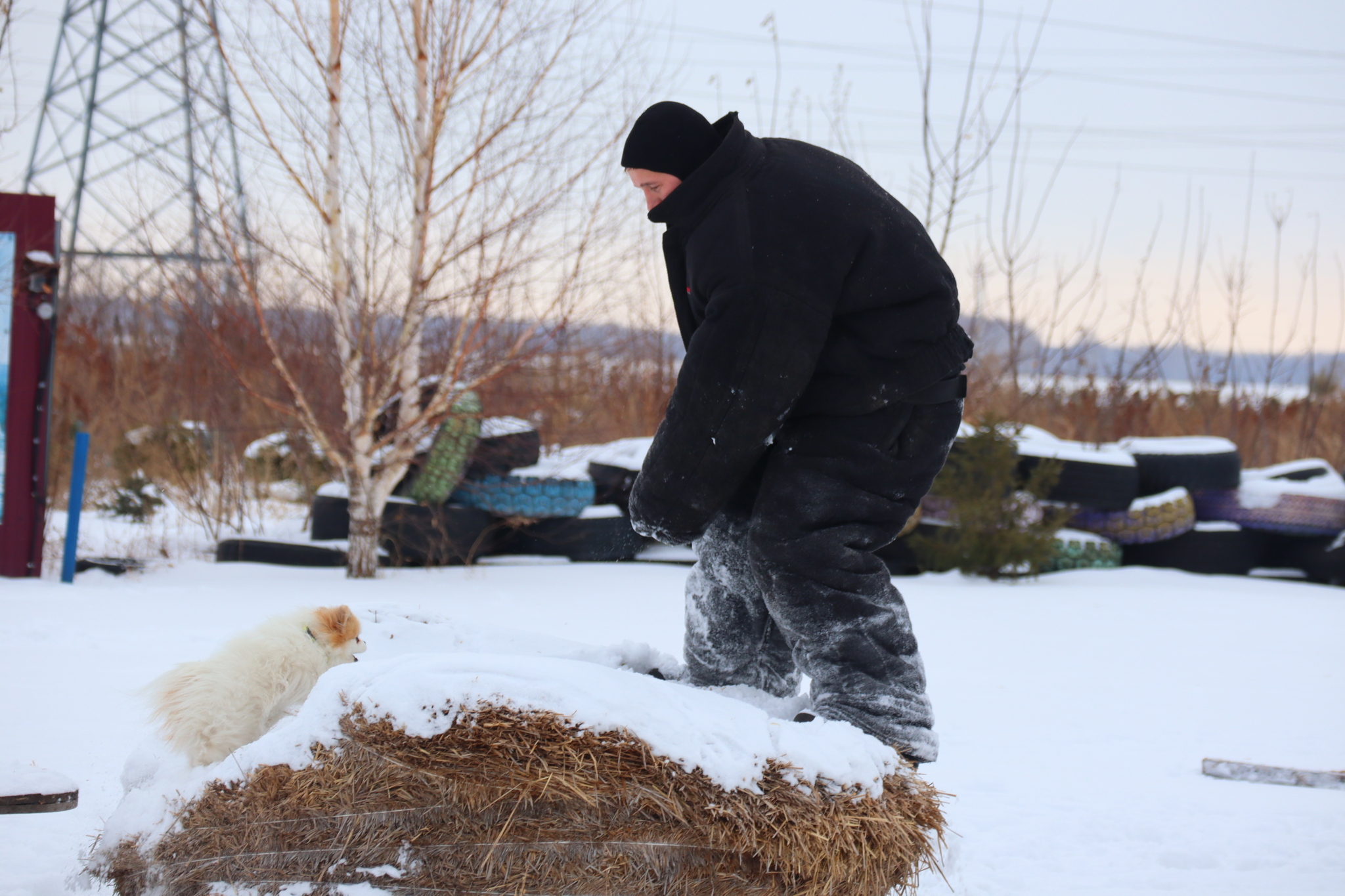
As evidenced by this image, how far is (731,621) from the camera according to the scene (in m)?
2.22

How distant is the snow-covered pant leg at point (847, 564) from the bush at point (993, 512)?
17.8 ft

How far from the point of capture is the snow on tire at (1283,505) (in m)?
7.62

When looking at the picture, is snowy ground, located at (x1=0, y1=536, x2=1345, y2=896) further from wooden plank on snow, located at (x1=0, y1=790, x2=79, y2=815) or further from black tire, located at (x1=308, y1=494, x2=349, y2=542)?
black tire, located at (x1=308, y1=494, x2=349, y2=542)

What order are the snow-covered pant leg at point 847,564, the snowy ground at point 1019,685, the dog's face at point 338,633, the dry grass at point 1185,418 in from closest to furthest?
the snow-covered pant leg at point 847,564 → the dog's face at point 338,633 → the snowy ground at point 1019,685 → the dry grass at point 1185,418

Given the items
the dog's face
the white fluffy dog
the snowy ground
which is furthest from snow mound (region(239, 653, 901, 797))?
the snowy ground

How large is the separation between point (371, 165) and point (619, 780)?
564 cm

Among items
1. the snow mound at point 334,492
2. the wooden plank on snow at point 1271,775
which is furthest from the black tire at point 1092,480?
the snow mound at point 334,492

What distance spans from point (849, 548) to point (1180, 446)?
7398 millimetres

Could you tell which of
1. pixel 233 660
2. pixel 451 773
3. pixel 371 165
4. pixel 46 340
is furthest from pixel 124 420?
pixel 451 773

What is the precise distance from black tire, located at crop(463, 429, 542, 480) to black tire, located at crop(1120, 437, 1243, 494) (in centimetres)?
525

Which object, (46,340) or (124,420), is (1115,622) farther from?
(124,420)

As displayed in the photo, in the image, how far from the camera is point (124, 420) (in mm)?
9688

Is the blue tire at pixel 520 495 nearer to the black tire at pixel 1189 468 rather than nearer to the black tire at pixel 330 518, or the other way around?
the black tire at pixel 330 518

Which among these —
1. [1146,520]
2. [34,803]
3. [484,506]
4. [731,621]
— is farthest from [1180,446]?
[34,803]
